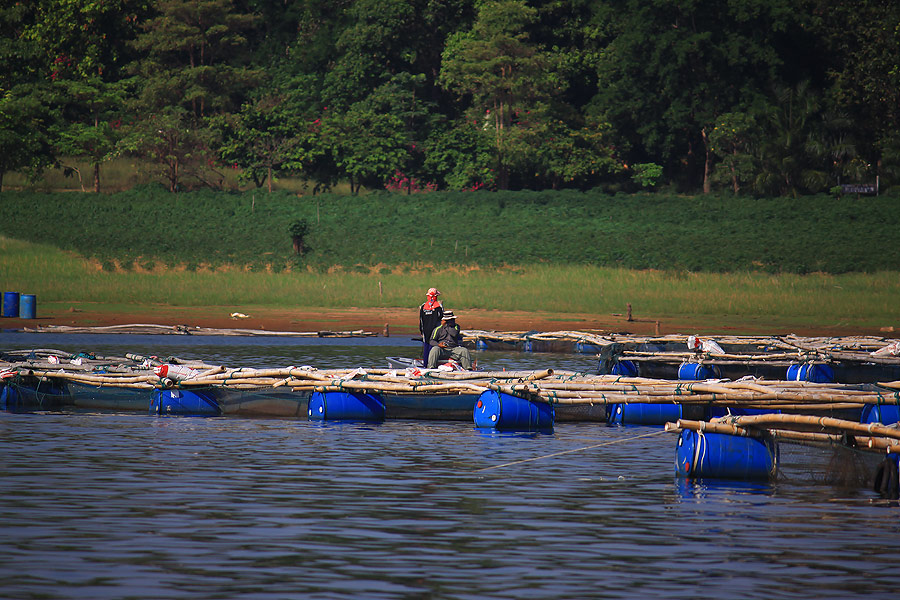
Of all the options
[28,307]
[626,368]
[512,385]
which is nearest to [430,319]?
[512,385]

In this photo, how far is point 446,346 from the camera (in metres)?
22.9

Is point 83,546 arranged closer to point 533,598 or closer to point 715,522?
point 533,598

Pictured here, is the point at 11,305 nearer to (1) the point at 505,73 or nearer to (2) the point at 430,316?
(2) the point at 430,316

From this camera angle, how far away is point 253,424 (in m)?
21.4

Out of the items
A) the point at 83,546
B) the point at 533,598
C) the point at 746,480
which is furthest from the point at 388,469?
the point at 533,598

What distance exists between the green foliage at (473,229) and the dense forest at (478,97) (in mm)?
3206

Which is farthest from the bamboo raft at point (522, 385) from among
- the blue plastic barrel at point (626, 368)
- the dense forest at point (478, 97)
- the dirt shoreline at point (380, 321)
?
the dense forest at point (478, 97)

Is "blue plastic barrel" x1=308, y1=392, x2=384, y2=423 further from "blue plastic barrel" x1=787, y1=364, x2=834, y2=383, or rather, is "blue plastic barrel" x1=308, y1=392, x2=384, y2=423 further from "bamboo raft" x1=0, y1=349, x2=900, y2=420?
"blue plastic barrel" x1=787, y1=364, x2=834, y2=383

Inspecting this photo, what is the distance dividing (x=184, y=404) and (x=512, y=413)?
6.14 meters

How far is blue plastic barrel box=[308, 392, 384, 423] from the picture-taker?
70.7ft

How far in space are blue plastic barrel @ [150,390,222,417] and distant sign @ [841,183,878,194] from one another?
55.8m

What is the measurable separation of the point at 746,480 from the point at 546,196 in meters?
60.2

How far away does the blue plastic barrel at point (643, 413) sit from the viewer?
21.2 meters

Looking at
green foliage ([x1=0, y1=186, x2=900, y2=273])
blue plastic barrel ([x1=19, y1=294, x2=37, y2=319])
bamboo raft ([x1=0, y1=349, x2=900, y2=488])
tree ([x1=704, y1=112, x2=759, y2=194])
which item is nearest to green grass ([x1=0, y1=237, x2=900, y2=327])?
blue plastic barrel ([x1=19, y1=294, x2=37, y2=319])
